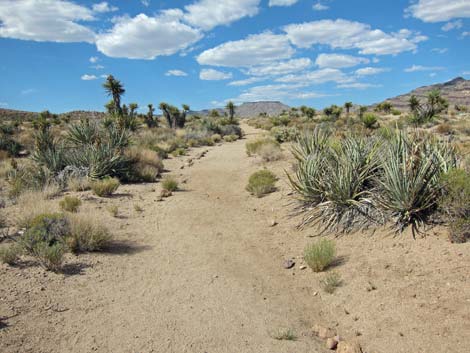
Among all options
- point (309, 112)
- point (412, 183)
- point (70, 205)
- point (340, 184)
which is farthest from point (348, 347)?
point (309, 112)

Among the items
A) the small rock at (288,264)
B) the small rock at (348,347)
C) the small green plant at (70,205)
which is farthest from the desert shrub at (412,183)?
the small green plant at (70,205)

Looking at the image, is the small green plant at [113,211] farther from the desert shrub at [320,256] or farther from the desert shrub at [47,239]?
the desert shrub at [320,256]

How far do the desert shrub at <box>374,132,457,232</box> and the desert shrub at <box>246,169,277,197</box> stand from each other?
406cm

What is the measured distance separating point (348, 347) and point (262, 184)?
23.2ft

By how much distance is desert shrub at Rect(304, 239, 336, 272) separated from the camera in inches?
240

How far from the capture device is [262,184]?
1097cm

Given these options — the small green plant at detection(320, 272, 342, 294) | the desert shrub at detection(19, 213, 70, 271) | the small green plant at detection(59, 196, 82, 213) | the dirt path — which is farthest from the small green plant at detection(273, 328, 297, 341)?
the small green plant at detection(59, 196, 82, 213)

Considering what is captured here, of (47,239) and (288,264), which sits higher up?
(47,239)

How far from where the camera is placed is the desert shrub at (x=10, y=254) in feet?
18.4

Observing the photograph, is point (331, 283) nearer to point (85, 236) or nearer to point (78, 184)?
point (85, 236)

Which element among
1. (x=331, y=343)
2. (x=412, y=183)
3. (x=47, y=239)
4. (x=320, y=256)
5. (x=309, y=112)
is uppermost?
(x=309, y=112)

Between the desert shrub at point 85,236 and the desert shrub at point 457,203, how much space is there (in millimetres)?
5797

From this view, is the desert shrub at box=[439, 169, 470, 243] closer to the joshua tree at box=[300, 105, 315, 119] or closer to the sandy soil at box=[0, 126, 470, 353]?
the sandy soil at box=[0, 126, 470, 353]

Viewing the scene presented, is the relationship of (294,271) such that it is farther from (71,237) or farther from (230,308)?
(71,237)
